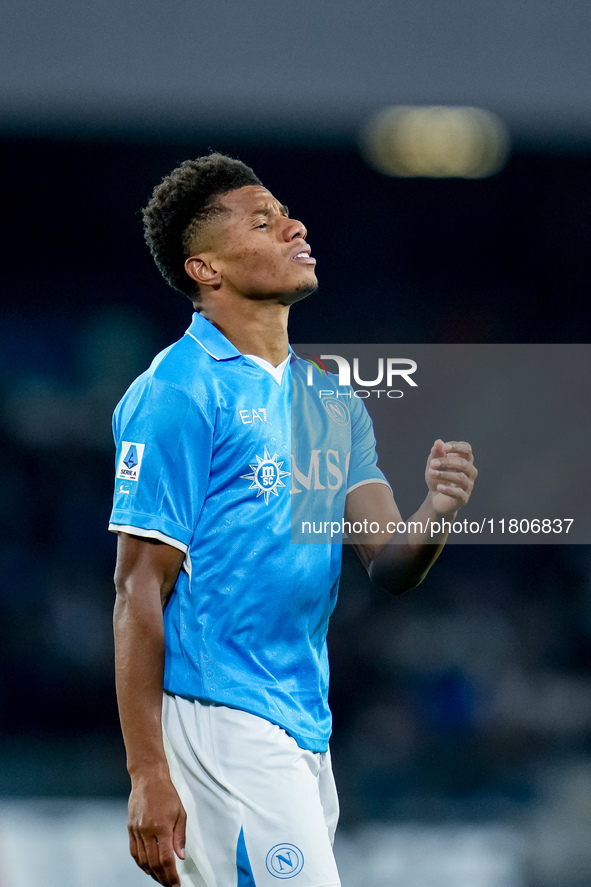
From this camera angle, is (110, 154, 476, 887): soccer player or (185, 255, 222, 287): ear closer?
(110, 154, 476, 887): soccer player

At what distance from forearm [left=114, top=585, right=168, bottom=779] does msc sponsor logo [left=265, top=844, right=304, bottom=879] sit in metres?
0.23

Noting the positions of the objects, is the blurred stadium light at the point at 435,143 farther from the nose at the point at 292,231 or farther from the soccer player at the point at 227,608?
the soccer player at the point at 227,608

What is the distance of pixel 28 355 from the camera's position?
20.1ft

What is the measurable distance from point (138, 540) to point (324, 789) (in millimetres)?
620

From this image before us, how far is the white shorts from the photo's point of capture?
1.79 metres

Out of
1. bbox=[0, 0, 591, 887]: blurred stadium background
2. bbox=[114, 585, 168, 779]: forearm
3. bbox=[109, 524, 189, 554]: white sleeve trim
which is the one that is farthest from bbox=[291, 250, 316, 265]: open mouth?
bbox=[0, 0, 591, 887]: blurred stadium background

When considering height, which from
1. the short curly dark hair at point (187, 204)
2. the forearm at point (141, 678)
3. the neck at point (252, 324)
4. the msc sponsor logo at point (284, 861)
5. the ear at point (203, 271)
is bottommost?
the msc sponsor logo at point (284, 861)

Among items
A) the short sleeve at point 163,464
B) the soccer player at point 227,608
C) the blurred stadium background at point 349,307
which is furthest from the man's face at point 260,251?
the blurred stadium background at point 349,307

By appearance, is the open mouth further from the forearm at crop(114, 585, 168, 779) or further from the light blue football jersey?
the forearm at crop(114, 585, 168, 779)

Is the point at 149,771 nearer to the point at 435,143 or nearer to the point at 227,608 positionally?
the point at 227,608

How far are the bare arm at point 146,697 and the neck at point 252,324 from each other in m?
0.50

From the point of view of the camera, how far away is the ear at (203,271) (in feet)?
7.30

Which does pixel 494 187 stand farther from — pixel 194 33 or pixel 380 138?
pixel 194 33

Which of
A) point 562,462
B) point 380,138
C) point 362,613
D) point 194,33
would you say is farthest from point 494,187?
point 362,613
